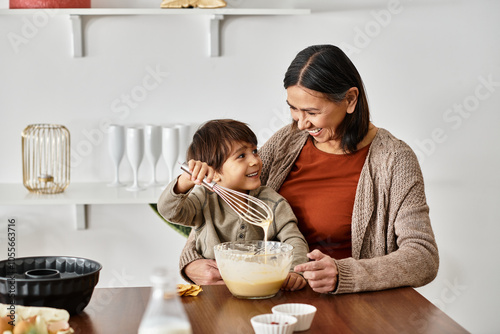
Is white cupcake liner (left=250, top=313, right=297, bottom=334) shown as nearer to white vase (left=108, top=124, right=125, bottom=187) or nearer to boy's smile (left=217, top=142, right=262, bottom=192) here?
boy's smile (left=217, top=142, right=262, bottom=192)

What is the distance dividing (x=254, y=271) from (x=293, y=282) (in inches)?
6.3

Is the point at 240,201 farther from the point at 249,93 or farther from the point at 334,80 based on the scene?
the point at 249,93

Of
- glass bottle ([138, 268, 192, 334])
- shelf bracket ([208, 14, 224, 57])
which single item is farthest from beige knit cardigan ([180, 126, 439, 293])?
shelf bracket ([208, 14, 224, 57])

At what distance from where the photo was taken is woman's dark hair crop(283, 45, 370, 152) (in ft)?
5.90

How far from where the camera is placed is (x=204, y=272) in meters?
1.68

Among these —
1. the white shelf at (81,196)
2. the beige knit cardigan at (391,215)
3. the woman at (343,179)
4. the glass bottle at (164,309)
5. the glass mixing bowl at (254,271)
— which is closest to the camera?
the glass bottle at (164,309)

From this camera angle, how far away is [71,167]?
9.86ft

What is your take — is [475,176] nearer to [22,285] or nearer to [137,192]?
[137,192]

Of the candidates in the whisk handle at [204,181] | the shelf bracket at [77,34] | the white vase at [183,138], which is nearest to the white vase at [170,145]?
the white vase at [183,138]

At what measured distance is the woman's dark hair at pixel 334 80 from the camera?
180 centimetres

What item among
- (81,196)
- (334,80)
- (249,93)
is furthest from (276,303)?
(249,93)

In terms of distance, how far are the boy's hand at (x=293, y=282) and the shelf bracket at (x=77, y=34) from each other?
1868 mm

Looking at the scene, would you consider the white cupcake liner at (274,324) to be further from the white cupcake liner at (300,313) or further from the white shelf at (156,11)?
the white shelf at (156,11)

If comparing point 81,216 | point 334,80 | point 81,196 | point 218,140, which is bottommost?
point 81,216
